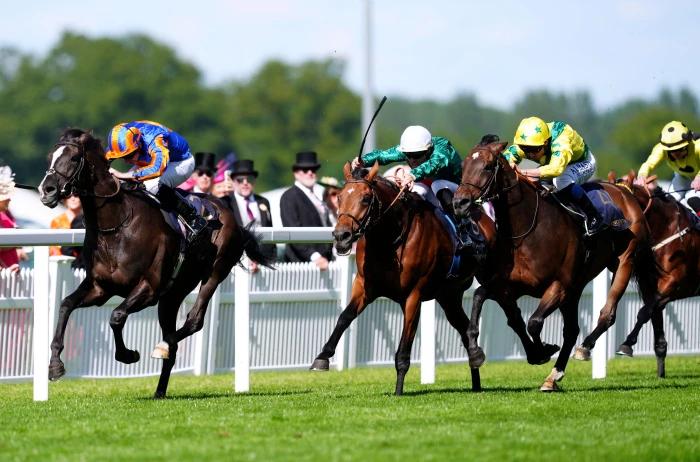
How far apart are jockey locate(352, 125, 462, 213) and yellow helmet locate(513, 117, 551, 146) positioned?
0.54 metres

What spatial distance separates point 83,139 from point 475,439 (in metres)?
4.02

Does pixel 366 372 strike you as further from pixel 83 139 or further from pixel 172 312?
pixel 83 139

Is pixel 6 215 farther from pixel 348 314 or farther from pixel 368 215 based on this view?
pixel 368 215

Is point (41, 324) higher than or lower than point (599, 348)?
higher

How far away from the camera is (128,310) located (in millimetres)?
10484

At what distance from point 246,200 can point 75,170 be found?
555cm

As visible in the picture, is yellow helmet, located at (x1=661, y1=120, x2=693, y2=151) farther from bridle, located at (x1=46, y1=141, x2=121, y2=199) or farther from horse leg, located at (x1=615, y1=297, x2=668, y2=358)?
bridle, located at (x1=46, y1=141, x2=121, y2=199)

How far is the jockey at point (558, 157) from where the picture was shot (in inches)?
441

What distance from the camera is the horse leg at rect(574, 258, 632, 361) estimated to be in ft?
37.0

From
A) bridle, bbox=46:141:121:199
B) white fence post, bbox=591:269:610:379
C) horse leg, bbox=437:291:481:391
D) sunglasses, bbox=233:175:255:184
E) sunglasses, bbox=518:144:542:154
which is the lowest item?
white fence post, bbox=591:269:610:379


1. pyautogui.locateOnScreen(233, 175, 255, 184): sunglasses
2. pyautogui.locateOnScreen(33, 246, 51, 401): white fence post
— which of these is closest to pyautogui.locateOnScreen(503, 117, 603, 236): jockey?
pyautogui.locateOnScreen(33, 246, 51, 401): white fence post

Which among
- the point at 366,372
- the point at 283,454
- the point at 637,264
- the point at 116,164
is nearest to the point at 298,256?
the point at 366,372

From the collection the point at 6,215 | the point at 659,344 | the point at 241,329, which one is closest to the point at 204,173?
the point at 6,215

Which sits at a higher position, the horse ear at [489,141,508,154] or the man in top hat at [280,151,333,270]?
the horse ear at [489,141,508,154]
